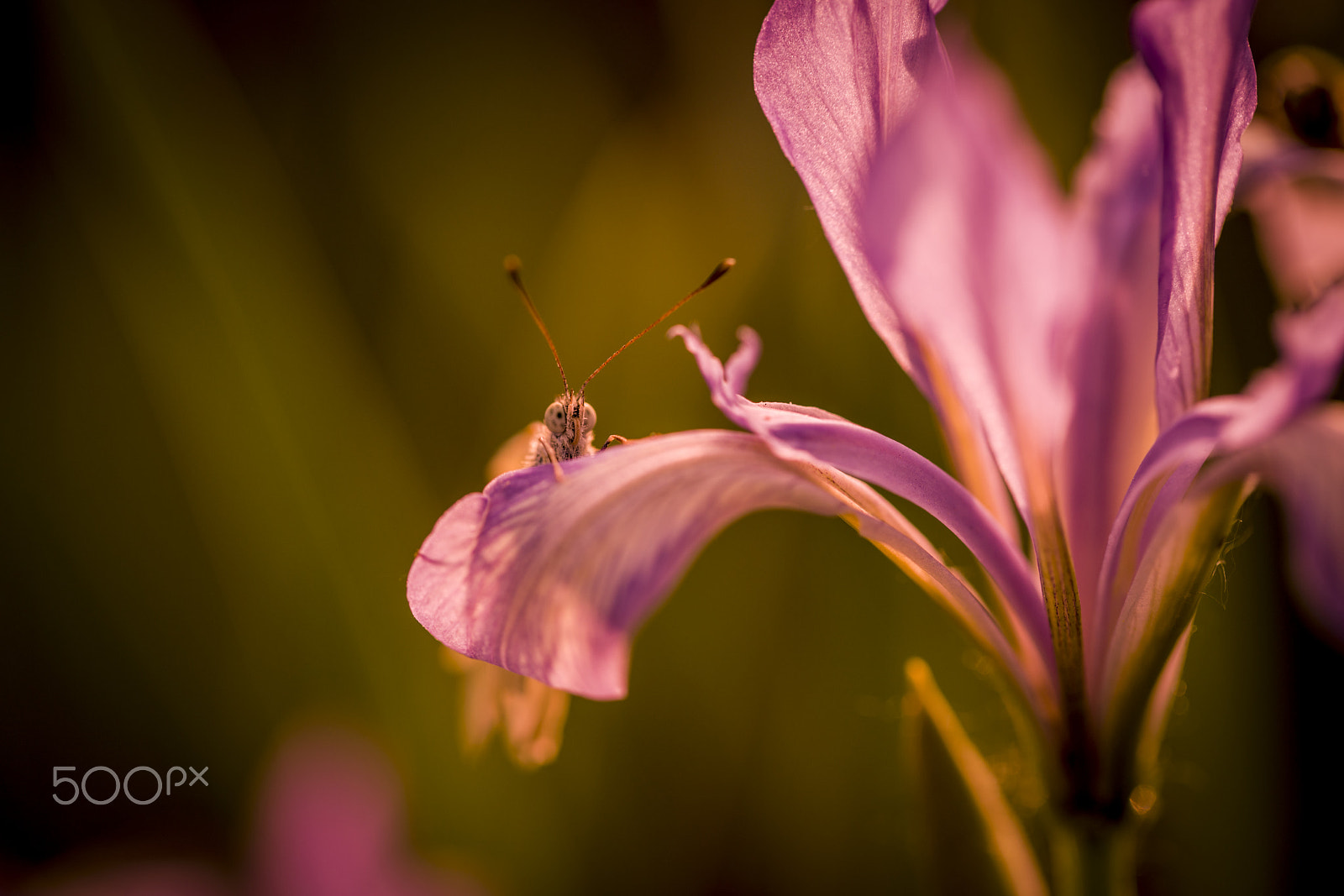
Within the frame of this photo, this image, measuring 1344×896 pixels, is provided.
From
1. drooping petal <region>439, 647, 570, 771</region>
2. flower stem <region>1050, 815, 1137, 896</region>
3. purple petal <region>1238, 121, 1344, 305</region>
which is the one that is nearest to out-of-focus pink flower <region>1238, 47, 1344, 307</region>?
purple petal <region>1238, 121, 1344, 305</region>

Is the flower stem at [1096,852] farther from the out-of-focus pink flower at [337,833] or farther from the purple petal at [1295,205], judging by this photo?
the out-of-focus pink flower at [337,833]

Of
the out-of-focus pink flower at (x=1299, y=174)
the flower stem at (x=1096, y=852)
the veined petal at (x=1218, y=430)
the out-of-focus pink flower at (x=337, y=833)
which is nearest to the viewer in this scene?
the veined petal at (x=1218, y=430)

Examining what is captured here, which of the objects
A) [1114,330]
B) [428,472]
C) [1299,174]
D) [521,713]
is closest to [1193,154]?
[1114,330]

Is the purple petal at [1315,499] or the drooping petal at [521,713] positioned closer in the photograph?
the purple petal at [1315,499]

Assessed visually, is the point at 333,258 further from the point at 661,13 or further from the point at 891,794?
the point at 891,794

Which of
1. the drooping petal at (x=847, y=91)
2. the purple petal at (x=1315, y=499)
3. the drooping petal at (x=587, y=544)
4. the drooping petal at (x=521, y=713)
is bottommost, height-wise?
the drooping petal at (x=521, y=713)

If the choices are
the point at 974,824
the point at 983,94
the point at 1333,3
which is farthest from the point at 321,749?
the point at 1333,3

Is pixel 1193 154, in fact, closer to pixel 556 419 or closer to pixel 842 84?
pixel 842 84

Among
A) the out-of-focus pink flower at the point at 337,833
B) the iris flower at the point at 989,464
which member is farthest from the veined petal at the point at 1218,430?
the out-of-focus pink flower at the point at 337,833
